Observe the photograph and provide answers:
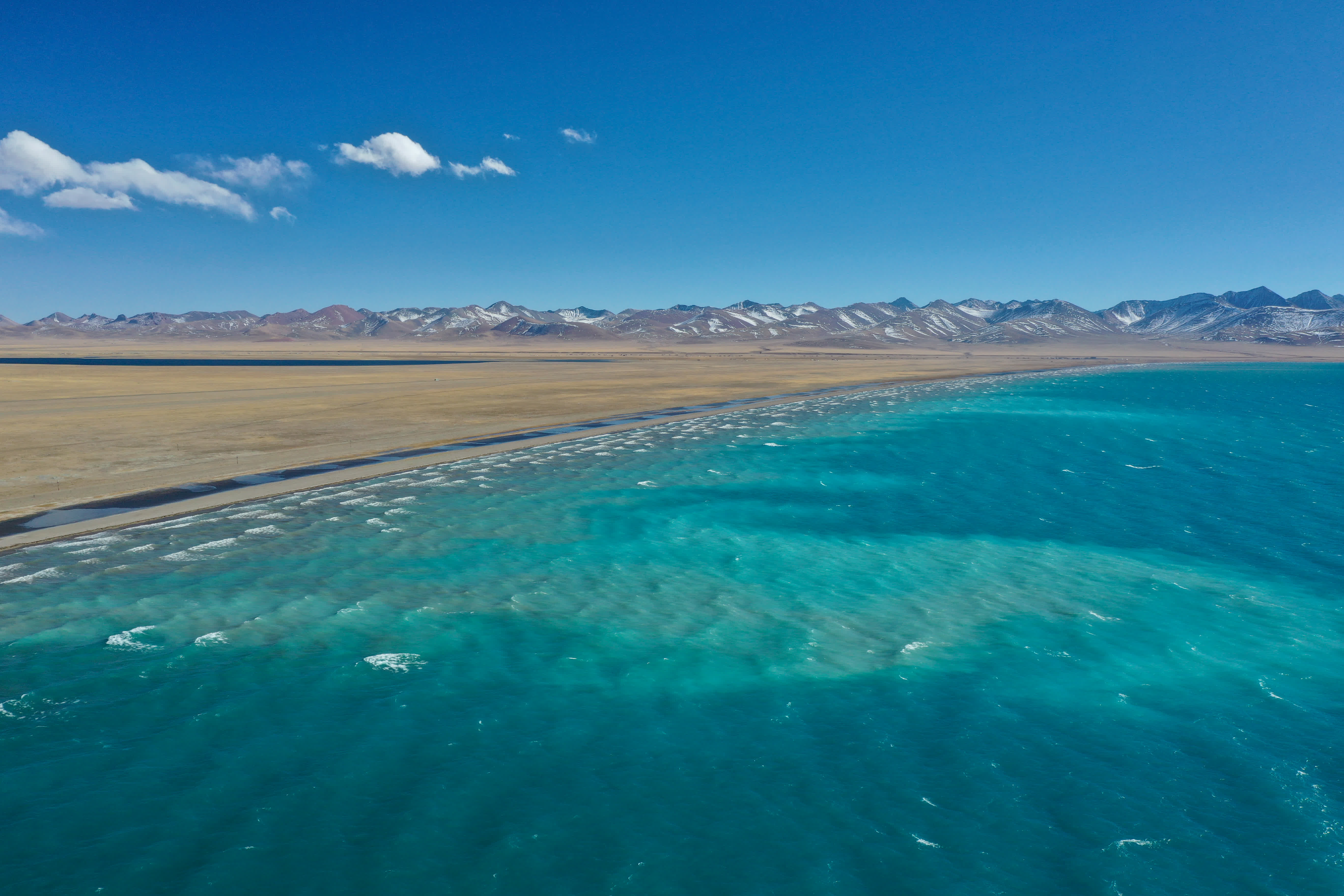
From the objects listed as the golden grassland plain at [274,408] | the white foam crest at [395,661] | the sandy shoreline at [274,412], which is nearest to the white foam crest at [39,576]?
the sandy shoreline at [274,412]

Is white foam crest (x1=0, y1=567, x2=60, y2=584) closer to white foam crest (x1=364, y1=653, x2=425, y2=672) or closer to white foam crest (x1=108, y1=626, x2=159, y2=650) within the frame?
white foam crest (x1=108, y1=626, x2=159, y2=650)

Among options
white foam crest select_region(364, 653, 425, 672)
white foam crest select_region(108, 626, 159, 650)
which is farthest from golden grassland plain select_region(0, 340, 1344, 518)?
white foam crest select_region(364, 653, 425, 672)

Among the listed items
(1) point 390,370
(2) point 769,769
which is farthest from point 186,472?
(1) point 390,370

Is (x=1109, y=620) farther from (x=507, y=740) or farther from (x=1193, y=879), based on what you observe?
(x=507, y=740)

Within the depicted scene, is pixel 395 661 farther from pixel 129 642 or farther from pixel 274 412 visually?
pixel 274 412

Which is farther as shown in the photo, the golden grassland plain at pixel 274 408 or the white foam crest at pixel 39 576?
the golden grassland plain at pixel 274 408

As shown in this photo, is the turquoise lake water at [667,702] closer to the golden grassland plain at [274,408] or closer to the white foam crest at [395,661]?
the white foam crest at [395,661]

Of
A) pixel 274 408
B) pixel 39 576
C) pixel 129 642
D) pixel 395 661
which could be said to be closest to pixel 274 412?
pixel 274 408
